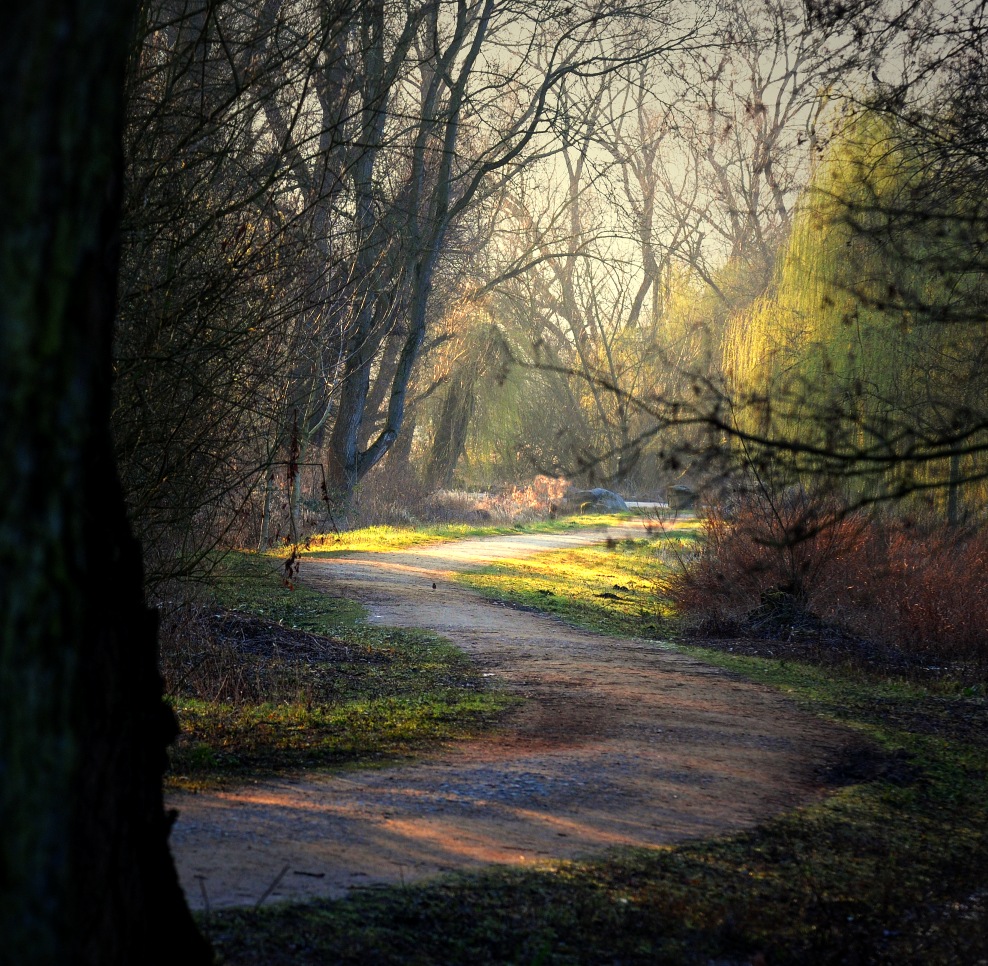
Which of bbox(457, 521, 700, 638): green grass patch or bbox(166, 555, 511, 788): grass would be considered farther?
bbox(457, 521, 700, 638): green grass patch

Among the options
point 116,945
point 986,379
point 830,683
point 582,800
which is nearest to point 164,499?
point 582,800

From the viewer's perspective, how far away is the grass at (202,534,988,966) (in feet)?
13.0

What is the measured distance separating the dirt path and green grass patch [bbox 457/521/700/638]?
240 cm

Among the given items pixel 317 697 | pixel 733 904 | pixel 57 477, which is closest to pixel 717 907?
pixel 733 904

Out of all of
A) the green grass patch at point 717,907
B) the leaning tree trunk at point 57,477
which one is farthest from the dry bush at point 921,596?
the leaning tree trunk at point 57,477

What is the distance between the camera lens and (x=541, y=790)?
614 centimetres

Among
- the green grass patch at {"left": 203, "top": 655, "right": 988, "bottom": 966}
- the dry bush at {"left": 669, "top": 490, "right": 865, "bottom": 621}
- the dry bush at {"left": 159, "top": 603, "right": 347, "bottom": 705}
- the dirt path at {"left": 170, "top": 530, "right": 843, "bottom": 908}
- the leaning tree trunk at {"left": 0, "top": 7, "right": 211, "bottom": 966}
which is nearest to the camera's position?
the leaning tree trunk at {"left": 0, "top": 7, "right": 211, "bottom": 966}

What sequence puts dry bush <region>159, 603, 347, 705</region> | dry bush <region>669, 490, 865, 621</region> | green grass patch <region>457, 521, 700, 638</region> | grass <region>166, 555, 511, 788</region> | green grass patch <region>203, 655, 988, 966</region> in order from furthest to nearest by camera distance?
1. green grass patch <region>457, 521, 700, 638</region>
2. dry bush <region>669, 490, 865, 621</region>
3. dry bush <region>159, 603, 347, 705</region>
4. grass <region>166, 555, 511, 788</region>
5. green grass patch <region>203, 655, 988, 966</region>

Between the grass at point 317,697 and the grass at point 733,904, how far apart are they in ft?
6.39

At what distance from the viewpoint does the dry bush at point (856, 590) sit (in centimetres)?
1371

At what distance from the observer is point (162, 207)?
262 inches

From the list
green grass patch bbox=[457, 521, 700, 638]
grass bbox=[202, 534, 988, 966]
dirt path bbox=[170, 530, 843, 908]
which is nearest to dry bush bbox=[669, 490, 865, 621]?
green grass patch bbox=[457, 521, 700, 638]

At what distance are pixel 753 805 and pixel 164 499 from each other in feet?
14.2

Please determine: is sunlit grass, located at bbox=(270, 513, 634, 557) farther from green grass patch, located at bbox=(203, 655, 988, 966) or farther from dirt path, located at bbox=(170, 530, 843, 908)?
green grass patch, located at bbox=(203, 655, 988, 966)
